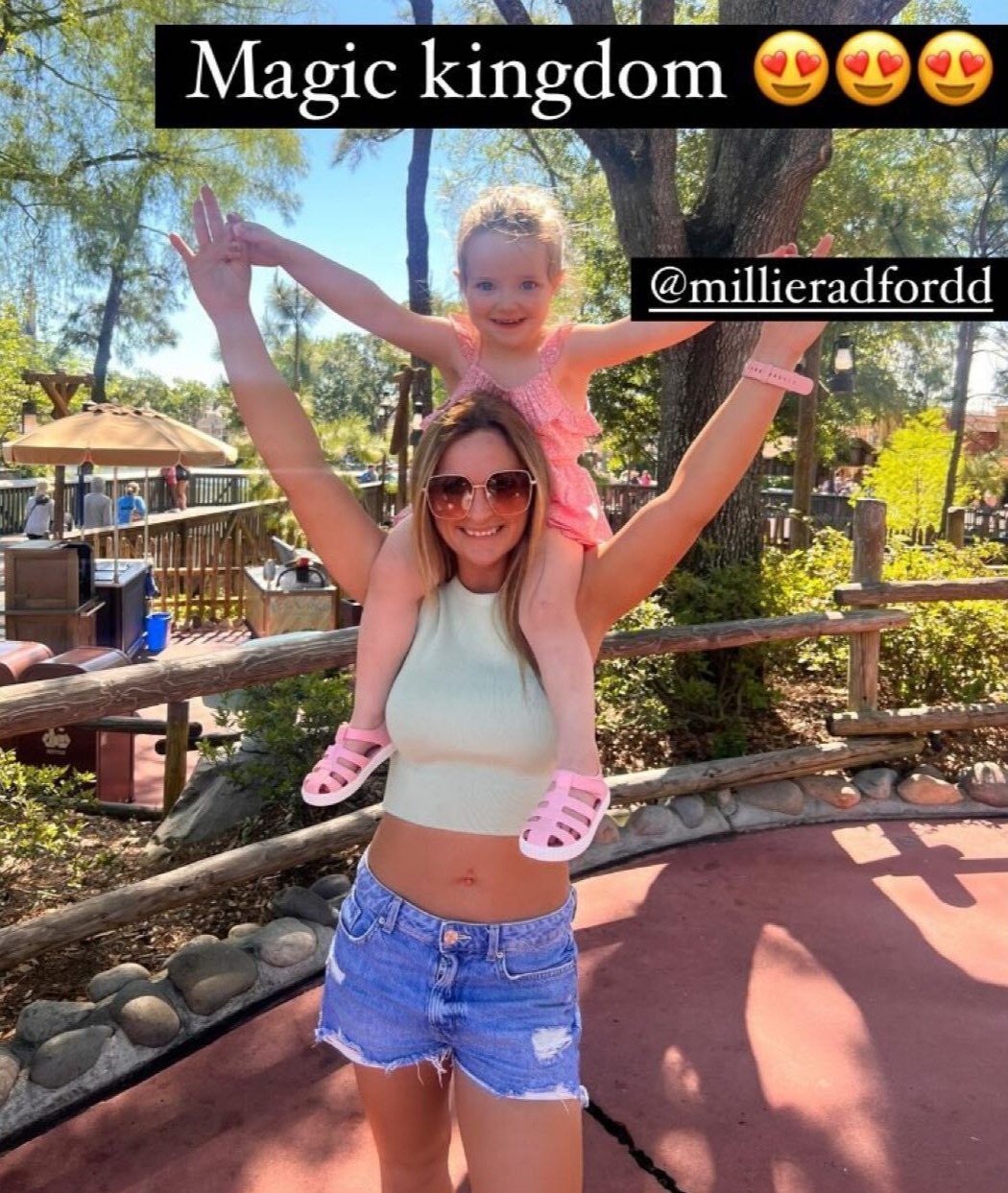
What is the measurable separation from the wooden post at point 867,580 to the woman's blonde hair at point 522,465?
360 cm

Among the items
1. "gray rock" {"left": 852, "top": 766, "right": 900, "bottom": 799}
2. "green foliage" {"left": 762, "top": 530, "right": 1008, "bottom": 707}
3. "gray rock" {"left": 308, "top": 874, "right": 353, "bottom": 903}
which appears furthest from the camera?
"green foliage" {"left": 762, "top": 530, "right": 1008, "bottom": 707}

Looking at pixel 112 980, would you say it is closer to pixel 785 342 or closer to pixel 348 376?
pixel 785 342

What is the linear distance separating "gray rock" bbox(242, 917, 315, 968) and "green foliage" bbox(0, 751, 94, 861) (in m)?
0.78

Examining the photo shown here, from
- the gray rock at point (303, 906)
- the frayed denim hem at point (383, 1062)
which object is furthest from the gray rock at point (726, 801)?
the frayed denim hem at point (383, 1062)

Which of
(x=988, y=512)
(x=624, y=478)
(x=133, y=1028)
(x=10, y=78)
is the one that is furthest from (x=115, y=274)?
(x=988, y=512)

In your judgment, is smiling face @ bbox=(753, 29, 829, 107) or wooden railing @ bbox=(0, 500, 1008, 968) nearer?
smiling face @ bbox=(753, 29, 829, 107)

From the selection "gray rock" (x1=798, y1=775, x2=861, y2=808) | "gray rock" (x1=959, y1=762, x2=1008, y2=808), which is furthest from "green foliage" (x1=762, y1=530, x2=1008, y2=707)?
"gray rock" (x1=798, y1=775, x2=861, y2=808)

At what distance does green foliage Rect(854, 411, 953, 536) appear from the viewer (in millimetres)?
15195

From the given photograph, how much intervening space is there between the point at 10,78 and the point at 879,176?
9478mm

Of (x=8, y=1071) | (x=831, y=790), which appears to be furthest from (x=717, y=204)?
(x=8, y=1071)

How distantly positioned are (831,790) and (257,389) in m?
3.66

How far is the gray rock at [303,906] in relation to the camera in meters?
3.06

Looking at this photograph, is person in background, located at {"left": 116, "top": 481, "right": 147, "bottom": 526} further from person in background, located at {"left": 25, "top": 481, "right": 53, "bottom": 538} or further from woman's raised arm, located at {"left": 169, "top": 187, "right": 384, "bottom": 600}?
A: woman's raised arm, located at {"left": 169, "top": 187, "right": 384, "bottom": 600}

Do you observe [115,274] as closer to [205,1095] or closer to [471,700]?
[205,1095]
